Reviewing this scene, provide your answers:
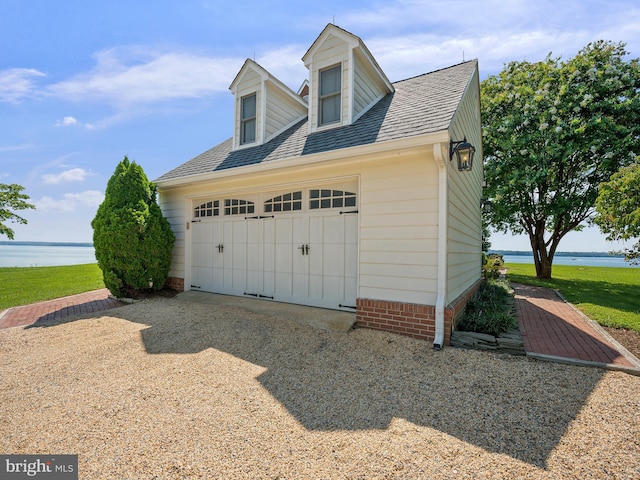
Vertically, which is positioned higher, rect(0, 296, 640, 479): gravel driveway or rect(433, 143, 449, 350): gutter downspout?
rect(433, 143, 449, 350): gutter downspout

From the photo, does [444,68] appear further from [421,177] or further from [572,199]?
[572,199]

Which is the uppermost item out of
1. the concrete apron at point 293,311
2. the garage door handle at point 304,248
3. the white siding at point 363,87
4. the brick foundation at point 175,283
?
the white siding at point 363,87

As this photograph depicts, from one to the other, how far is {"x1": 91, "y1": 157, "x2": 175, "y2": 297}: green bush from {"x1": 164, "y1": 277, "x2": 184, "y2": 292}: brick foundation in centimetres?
49

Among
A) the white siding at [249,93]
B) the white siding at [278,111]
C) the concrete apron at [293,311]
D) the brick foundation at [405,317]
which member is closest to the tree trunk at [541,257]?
the brick foundation at [405,317]

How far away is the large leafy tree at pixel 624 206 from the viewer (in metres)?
6.11

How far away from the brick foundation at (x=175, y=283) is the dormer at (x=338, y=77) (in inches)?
199

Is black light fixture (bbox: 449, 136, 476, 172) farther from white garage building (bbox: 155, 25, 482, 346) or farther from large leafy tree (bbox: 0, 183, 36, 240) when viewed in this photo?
large leafy tree (bbox: 0, 183, 36, 240)

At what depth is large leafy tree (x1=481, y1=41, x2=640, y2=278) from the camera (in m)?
10.6

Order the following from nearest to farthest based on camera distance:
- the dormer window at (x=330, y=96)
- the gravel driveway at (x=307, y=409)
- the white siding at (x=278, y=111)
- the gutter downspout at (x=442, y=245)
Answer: the gravel driveway at (x=307, y=409), the gutter downspout at (x=442, y=245), the dormer window at (x=330, y=96), the white siding at (x=278, y=111)

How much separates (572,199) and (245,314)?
13773 mm

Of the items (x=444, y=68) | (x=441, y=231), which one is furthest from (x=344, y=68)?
(x=441, y=231)

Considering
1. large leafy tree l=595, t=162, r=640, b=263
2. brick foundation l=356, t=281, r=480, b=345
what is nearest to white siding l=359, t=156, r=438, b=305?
brick foundation l=356, t=281, r=480, b=345

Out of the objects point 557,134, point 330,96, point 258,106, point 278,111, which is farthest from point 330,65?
point 557,134

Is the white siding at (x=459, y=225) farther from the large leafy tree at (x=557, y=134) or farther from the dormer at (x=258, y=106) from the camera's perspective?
the large leafy tree at (x=557, y=134)
